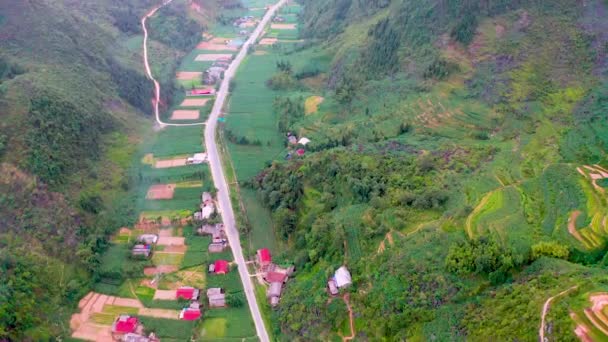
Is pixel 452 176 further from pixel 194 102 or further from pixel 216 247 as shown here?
pixel 194 102

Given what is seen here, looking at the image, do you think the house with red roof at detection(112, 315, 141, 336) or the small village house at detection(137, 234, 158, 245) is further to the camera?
the small village house at detection(137, 234, 158, 245)

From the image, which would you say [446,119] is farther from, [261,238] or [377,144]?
[261,238]

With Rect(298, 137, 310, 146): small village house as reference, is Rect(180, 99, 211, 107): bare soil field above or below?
below

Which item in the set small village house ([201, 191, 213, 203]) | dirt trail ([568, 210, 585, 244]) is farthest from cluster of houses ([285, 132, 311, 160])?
dirt trail ([568, 210, 585, 244])

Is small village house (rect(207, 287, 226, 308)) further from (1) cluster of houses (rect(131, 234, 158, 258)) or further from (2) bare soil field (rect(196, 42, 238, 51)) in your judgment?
(2) bare soil field (rect(196, 42, 238, 51))

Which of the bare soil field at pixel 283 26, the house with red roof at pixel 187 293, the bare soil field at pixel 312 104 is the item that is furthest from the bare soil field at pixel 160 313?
the bare soil field at pixel 283 26

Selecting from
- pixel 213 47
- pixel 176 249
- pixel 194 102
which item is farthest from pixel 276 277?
pixel 213 47

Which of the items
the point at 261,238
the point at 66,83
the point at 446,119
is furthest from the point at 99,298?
the point at 446,119
